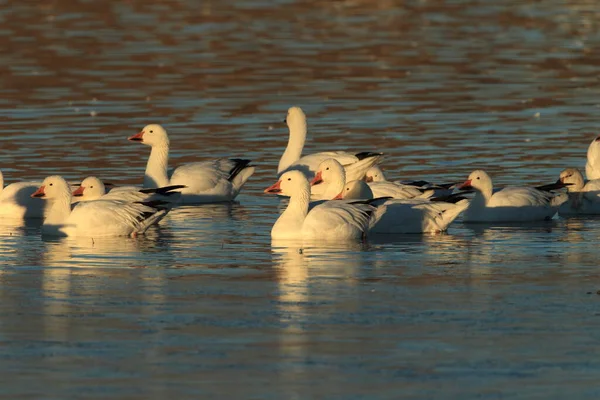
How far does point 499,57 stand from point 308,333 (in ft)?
91.3

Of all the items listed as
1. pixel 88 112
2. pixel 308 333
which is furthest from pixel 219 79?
pixel 308 333

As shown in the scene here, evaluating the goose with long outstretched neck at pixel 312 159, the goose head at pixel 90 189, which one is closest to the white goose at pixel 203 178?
the goose with long outstretched neck at pixel 312 159

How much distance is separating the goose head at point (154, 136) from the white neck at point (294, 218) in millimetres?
4917

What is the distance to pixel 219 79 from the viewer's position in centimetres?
3525

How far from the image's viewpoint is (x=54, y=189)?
1856 cm

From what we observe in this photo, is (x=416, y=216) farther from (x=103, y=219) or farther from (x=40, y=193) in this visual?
(x=40, y=193)

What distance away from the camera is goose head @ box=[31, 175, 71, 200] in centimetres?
1852

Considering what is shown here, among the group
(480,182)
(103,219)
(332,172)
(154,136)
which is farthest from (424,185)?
(154,136)

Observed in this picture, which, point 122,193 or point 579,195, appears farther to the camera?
point 579,195

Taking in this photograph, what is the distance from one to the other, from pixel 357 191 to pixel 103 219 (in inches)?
132

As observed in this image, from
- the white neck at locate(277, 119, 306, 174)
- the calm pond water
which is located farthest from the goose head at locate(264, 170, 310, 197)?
the white neck at locate(277, 119, 306, 174)

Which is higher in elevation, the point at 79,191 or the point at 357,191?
the point at 79,191

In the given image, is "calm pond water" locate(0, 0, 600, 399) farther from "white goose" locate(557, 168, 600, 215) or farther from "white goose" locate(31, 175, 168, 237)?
"white goose" locate(557, 168, 600, 215)

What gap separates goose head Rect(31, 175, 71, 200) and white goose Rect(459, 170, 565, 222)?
497 cm
